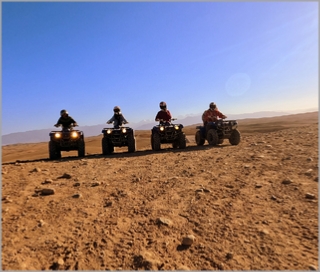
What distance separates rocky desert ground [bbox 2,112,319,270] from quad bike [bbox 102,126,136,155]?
4.83m

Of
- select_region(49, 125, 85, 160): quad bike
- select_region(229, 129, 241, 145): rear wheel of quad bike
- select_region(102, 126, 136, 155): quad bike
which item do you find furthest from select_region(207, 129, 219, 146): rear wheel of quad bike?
select_region(49, 125, 85, 160): quad bike

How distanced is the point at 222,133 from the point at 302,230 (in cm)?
865

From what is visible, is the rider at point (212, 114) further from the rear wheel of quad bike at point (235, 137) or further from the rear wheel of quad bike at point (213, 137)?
the rear wheel of quad bike at point (235, 137)

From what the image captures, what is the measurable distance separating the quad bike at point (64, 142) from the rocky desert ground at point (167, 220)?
153 inches

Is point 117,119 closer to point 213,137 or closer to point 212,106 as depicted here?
point 213,137

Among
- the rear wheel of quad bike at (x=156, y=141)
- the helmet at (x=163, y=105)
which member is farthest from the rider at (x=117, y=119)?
the helmet at (x=163, y=105)

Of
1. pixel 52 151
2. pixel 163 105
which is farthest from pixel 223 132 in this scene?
pixel 52 151

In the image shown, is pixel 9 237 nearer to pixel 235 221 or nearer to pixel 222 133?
pixel 235 221

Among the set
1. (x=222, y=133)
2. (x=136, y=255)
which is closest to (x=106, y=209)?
(x=136, y=255)

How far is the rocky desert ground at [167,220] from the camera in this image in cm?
332

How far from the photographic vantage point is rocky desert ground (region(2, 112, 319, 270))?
10.9 ft

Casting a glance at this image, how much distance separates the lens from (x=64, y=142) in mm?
10430

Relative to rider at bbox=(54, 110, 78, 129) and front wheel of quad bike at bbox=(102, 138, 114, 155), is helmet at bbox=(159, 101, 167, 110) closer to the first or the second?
front wheel of quad bike at bbox=(102, 138, 114, 155)

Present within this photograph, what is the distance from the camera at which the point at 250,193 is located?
4.89 metres
